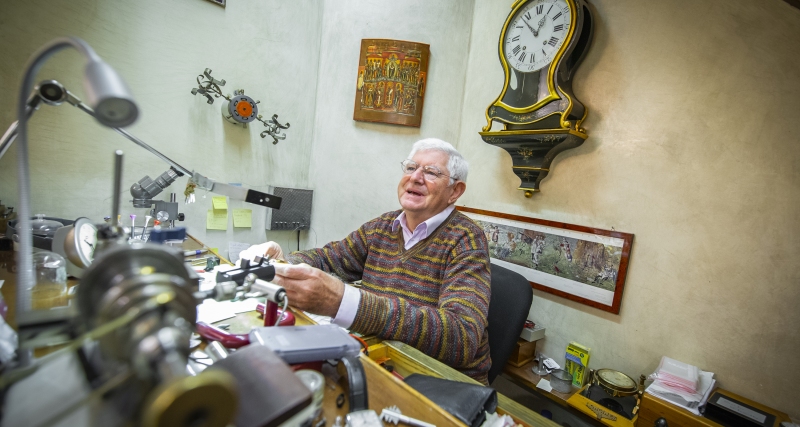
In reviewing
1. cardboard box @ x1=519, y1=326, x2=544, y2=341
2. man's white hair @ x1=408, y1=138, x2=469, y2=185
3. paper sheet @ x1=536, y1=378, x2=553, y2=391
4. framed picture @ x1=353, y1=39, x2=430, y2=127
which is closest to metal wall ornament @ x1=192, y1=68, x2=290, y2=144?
framed picture @ x1=353, y1=39, x2=430, y2=127

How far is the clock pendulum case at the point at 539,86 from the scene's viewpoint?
184cm

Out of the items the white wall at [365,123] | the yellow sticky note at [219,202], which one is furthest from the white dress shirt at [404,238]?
the yellow sticky note at [219,202]

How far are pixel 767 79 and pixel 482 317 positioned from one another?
5.35 feet

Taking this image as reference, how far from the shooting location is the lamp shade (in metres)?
0.40

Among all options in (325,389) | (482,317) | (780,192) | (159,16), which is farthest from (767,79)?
(159,16)

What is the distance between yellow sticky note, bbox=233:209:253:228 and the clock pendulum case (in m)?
1.86

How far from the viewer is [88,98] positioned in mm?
385

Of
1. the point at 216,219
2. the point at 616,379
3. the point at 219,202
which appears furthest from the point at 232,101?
the point at 616,379

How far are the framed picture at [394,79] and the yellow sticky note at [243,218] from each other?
120cm

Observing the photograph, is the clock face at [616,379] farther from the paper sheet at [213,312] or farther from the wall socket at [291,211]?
the wall socket at [291,211]

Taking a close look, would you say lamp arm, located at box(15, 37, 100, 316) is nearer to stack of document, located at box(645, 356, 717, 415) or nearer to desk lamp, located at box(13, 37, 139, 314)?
desk lamp, located at box(13, 37, 139, 314)

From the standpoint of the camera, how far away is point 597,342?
1.93 metres

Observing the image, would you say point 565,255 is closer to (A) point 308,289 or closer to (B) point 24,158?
(A) point 308,289

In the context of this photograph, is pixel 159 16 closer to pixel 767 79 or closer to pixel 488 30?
pixel 488 30
